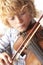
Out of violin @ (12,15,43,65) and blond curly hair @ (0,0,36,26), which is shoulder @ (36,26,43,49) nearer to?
violin @ (12,15,43,65)

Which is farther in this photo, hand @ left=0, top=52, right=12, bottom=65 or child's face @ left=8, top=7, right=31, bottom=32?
child's face @ left=8, top=7, right=31, bottom=32

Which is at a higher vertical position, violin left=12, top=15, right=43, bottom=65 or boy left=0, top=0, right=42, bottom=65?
boy left=0, top=0, right=42, bottom=65

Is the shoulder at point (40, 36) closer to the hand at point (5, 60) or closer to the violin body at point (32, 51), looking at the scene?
the violin body at point (32, 51)

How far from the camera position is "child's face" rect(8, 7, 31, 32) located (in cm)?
106

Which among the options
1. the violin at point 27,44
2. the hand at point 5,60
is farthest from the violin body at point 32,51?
the hand at point 5,60

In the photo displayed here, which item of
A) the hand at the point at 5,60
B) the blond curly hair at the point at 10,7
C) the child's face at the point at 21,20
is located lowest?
the hand at the point at 5,60

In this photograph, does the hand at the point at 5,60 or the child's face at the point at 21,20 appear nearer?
the hand at the point at 5,60

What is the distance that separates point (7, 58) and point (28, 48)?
0.12m

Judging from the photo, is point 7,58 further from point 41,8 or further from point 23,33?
point 41,8

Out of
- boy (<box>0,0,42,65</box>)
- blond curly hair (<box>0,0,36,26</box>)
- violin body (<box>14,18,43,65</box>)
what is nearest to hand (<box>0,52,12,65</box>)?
boy (<box>0,0,42,65</box>)

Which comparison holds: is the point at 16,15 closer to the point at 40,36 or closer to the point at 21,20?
the point at 21,20

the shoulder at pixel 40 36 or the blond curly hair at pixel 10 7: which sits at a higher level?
the blond curly hair at pixel 10 7

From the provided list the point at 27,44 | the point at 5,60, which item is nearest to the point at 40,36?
the point at 27,44

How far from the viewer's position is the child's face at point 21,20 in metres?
1.06
